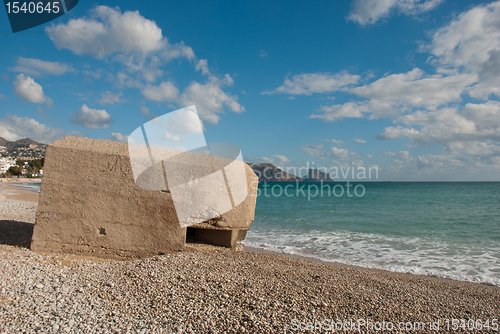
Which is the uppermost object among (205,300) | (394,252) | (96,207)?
(96,207)

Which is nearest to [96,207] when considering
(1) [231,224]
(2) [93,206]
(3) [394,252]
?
(2) [93,206]

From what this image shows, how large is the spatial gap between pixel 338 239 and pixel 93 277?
8782mm

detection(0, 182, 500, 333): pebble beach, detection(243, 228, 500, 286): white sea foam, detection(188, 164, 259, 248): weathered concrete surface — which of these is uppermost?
detection(188, 164, 259, 248): weathered concrete surface

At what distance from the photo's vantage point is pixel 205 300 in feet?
10.8

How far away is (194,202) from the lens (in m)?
4.94

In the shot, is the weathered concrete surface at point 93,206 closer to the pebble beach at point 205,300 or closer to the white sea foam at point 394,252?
the pebble beach at point 205,300

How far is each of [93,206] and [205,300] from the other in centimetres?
259

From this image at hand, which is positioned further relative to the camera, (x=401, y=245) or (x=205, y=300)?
(x=401, y=245)

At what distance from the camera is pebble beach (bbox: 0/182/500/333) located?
9.19 feet

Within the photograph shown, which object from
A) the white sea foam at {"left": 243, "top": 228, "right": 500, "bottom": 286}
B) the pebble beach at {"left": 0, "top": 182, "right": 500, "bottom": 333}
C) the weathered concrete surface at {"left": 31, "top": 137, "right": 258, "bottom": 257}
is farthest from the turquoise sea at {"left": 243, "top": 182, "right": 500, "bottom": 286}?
the weathered concrete surface at {"left": 31, "top": 137, "right": 258, "bottom": 257}

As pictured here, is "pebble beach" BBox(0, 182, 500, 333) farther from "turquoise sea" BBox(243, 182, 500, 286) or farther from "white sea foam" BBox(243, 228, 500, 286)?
"turquoise sea" BBox(243, 182, 500, 286)

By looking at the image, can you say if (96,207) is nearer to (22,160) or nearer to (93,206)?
(93,206)

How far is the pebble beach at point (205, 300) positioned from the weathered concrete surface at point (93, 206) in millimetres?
287

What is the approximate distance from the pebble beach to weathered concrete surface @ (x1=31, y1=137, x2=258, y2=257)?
0.89 feet
